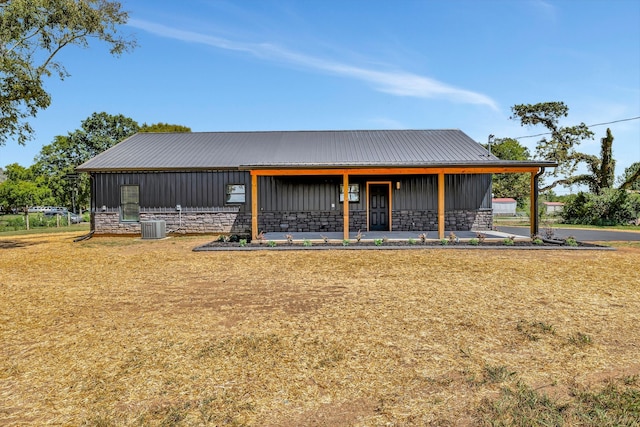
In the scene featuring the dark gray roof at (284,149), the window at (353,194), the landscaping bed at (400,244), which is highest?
the dark gray roof at (284,149)

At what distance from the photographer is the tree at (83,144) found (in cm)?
3684

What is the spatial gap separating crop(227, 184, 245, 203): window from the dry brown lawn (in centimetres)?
842

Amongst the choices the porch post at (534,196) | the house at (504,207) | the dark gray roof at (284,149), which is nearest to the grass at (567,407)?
the porch post at (534,196)

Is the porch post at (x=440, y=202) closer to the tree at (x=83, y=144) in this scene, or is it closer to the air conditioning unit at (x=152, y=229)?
the air conditioning unit at (x=152, y=229)

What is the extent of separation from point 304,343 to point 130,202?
49.0ft

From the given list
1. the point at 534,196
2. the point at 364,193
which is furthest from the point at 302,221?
the point at 534,196

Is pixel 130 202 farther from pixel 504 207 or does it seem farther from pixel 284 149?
pixel 504 207

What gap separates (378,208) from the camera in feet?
52.5

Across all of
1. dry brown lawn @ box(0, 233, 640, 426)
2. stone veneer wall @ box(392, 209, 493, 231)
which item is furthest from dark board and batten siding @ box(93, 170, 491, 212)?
dry brown lawn @ box(0, 233, 640, 426)

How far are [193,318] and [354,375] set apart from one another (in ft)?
8.20

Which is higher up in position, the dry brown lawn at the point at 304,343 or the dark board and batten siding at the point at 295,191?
the dark board and batten siding at the point at 295,191

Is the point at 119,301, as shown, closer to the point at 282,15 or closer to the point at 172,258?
the point at 172,258

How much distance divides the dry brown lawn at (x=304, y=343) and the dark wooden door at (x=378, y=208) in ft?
27.3

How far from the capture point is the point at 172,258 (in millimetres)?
9711
